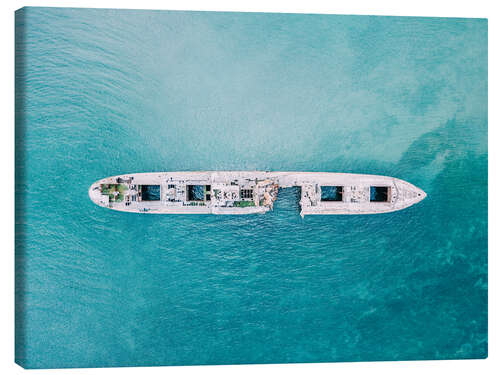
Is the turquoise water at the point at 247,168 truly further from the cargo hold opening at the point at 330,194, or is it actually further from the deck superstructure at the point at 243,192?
the cargo hold opening at the point at 330,194

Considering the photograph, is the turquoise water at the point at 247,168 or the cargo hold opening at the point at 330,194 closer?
the turquoise water at the point at 247,168

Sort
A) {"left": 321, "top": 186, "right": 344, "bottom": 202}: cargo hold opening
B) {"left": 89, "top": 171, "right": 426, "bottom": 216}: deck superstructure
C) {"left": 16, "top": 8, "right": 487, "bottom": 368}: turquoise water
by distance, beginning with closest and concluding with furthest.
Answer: {"left": 89, "top": 171, "right": 426, "bottom": 216}: deck superstructure, {"left": 16, "top": 8, "right": 487, "bottom": 368}: turquoise water, {"left": 321, "top": 186, "right": 344, "bottom": 202}: cargo hold opening

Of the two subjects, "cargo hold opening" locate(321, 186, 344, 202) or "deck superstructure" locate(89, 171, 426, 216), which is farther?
"cargo hold opening" locate(321, 186, 344, 202)

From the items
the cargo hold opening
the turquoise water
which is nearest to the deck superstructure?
the cargo hold opening

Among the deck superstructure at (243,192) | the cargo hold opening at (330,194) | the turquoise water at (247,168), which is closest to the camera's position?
the deck superstructure at (243,192)

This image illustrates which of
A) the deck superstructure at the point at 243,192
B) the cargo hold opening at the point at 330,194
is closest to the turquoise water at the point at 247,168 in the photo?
the deck superstructure at the point at 243,192

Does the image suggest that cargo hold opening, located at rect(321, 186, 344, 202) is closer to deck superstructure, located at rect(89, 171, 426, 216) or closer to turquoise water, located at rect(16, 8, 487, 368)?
deck superstructure, located at rect(89, 171, 426, 216)

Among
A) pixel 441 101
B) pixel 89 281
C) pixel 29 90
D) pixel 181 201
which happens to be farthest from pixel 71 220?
pixel 441 101
